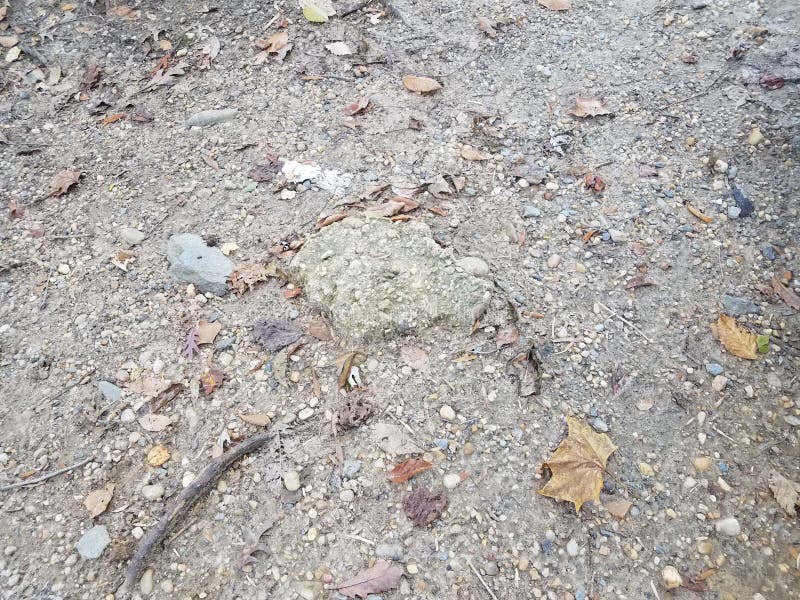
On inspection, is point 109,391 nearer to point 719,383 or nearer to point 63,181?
point 63,181

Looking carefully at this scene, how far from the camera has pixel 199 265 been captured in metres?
2.88

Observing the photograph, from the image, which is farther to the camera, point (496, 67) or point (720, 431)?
point (496, 67)

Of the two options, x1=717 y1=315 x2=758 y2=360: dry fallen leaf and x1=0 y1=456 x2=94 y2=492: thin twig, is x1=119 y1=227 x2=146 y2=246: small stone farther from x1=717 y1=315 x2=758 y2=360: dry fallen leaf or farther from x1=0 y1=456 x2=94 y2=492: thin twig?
x1=717 y1=315 x2=758 y2=360: dry fallen leaf

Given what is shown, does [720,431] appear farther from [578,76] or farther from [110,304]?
[110,304]

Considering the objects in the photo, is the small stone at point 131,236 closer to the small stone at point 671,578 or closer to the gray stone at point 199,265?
the gray stone at point 199,265

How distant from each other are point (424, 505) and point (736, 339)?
4.96 ft

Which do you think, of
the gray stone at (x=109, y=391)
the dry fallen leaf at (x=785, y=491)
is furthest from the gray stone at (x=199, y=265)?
the dry fallen leaf at (x=785, y=491)

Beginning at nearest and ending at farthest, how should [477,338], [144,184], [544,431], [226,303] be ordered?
[544,431] → [477,338] → [226,303] → [144,184]

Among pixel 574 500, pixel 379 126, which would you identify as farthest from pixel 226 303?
pixel 574 500

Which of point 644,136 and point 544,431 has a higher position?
point 644,136

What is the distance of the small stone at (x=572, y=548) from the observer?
208 centimetres

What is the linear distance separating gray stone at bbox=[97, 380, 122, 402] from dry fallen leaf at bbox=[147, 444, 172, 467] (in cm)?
30

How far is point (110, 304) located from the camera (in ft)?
9.30

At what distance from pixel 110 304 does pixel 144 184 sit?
858 mm
